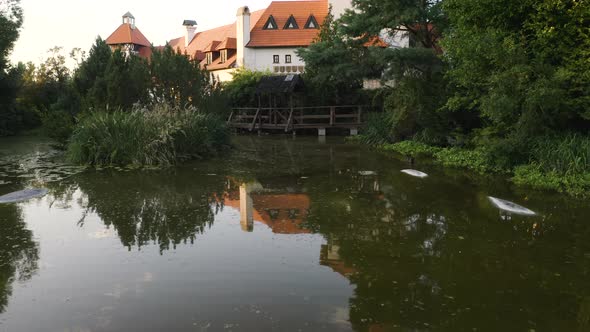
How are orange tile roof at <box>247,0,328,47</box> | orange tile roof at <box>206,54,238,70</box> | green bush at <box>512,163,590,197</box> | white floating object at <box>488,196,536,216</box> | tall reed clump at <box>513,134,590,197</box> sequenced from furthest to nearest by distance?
orange tile roof at <box>206,54,238,70</box>
orange tile roof at <box>247,0,328,47</box>
tall reed clump at <box>513,134,590,197</box>
green bush at <box>512,163,590,197</box>
white floating object at <box>488,196,536,216</box>

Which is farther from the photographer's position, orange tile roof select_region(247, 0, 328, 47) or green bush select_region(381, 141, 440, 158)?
orange tile roof select_region(247, 0, 328, 47)

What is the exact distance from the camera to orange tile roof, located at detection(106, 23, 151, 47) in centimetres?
6100

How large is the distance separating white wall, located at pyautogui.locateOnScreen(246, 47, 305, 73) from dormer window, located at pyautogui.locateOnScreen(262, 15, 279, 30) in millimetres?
2302

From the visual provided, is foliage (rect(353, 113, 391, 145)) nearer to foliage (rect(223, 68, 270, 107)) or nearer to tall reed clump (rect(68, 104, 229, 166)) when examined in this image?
tall reed clump (rect(68, 104, 229, 166))

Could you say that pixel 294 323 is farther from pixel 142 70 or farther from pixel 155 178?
pixel 142 70

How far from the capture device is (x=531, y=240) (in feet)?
21.9

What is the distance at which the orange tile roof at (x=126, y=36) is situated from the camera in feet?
200

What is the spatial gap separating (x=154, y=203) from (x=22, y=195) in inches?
105

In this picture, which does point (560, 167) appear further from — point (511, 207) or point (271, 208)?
point (271, 208)

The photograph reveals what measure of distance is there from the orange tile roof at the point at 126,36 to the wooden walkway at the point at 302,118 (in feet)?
120

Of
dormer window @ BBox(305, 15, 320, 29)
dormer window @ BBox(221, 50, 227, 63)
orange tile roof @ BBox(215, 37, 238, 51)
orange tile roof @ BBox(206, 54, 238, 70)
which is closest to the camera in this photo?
dormer window @ BBox(305, 15, 320, 29)

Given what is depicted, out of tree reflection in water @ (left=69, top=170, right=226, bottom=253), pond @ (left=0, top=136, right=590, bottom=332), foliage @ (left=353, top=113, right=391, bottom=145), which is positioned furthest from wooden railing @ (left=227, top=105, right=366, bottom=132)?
pond @ (left=0, top=136, right=590, bottom=332)

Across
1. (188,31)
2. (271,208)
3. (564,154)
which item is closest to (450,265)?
(271,208)

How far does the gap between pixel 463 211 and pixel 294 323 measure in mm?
5006
